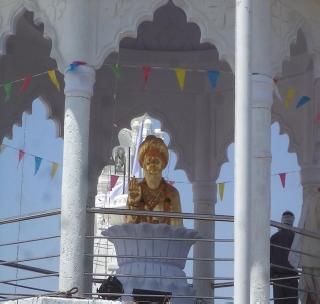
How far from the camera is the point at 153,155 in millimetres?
18266

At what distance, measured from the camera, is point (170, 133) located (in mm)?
20828

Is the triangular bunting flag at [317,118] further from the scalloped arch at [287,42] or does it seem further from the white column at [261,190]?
the white column at [261,190]

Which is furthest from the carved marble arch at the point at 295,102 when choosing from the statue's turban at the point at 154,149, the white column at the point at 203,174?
the statue's turban at the point at 154,149

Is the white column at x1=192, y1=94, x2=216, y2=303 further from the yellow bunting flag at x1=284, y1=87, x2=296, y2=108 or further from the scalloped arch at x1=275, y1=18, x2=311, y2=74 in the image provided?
the scalloped arch at x1=275, y1=18, x2=311, y2=74

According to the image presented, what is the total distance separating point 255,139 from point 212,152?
544cm

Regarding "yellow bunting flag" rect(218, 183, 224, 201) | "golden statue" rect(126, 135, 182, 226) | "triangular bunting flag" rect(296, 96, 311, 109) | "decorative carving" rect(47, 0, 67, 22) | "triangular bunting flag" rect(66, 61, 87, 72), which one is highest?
"decorative carving" rect(47, 0, 67, 22)

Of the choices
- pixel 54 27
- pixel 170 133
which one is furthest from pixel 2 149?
pixel 54 27

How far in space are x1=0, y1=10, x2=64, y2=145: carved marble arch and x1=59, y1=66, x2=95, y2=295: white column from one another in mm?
3415

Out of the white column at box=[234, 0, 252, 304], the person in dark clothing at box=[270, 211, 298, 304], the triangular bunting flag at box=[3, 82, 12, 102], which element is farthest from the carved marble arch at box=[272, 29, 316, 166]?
the white column at box=[234, 0, 252, 304]

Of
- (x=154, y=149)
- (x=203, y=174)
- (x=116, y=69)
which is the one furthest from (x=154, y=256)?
(x=203, y=174)

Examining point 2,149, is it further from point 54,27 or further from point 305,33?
point 305,33

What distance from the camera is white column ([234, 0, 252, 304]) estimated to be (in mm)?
12898

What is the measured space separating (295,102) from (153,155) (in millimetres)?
2711

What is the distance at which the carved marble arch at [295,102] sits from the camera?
19.2 metres
